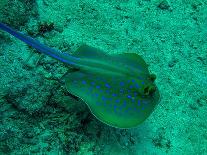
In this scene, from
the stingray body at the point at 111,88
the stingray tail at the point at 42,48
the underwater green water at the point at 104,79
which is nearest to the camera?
the stingray tail at the point at 42,48

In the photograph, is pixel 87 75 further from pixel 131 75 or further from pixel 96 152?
→ pixel 96 152

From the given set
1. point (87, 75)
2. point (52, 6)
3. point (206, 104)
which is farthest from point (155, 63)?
point (52, 6)

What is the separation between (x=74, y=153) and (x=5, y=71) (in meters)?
1.58

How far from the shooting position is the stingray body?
124 inches

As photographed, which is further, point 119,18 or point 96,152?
point 119,18

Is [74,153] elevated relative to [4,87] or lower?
lower

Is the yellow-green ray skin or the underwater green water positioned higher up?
the yellow-green ray skin

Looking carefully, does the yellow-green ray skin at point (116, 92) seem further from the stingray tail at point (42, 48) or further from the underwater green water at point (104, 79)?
the stingray tail at point (42, 48)

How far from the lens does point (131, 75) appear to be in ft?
11.3

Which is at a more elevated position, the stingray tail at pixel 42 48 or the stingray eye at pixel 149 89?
the stingray tail at pixel 42 48

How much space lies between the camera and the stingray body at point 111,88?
314 centimetres

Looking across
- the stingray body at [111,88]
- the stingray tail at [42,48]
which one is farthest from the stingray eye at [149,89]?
the stingray tail at [42,48]

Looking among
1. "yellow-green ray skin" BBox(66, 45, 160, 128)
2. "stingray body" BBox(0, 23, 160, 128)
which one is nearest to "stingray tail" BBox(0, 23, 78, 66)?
"stingray body" BBox(0, 23, 160, 128)

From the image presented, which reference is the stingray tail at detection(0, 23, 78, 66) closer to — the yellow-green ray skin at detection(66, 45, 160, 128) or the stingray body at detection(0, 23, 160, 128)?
the stingray body at detection(0, 23, 160, 128)
